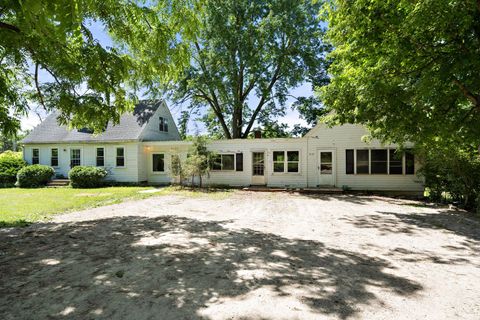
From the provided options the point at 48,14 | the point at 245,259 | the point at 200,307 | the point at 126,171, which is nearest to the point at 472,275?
the point at 245,259

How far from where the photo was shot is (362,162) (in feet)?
53.8

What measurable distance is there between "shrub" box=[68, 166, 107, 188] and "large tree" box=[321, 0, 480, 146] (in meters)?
16.4

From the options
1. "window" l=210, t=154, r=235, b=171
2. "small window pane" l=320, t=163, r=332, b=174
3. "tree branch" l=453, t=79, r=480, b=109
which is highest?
"tree branch" l=453, t=79, r=480, b=109

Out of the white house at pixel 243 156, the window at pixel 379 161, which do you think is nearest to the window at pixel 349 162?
the white house at pixel 243 156

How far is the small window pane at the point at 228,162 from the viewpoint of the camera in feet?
61.7

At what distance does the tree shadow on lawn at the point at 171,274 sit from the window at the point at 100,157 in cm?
1505

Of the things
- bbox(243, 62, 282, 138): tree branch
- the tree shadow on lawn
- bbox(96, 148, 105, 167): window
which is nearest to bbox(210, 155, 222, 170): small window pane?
bbox(243, 62, 282, 138): tree branch

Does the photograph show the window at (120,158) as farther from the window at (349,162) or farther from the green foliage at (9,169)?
the window at (349,162)

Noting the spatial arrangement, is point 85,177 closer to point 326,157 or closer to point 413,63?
point 326,157

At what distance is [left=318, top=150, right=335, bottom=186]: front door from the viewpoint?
1680cm

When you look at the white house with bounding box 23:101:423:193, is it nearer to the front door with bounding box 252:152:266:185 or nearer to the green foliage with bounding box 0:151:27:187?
the front door with bounding box 252:152:266:185

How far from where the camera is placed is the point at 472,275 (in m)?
4.30

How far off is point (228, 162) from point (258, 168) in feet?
6.70

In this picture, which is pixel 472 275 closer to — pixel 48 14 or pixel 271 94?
pixel 48 14
